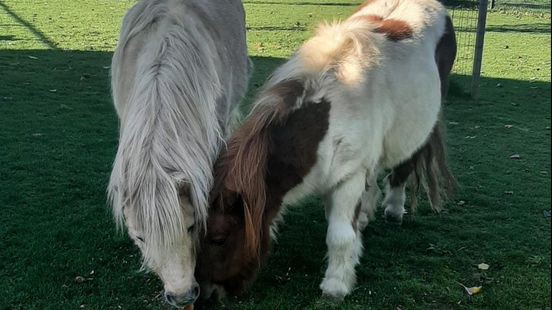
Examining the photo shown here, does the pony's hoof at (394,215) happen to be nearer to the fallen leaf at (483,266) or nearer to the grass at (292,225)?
the grass at (292,225)

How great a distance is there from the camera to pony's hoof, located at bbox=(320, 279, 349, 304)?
2945 millimetres

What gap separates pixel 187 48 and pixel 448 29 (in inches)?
82.8

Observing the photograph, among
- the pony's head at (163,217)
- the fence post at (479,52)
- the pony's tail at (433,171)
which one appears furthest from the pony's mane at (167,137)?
the fence post at (479,52)

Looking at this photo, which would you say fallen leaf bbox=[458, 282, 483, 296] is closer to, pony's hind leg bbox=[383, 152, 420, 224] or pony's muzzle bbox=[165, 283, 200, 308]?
pony's hind leg bbox=[383, 152, 420, 224]

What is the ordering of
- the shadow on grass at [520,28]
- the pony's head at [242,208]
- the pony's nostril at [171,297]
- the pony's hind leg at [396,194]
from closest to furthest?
the pony's nostril at [171,297], the pony's head at [242,208], the pony's hind leg at [396,194], the shadow on grass at [520,28]

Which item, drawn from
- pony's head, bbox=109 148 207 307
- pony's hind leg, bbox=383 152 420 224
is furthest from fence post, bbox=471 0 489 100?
pony's head, bbox=109 148 207 307

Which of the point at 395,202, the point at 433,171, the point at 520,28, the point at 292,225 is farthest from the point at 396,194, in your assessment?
the point at 520,28

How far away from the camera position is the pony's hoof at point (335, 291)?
2945 mm

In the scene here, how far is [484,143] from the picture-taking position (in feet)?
Answer: 18.8

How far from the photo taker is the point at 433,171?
402 cm

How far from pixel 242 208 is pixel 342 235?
2.03 ft

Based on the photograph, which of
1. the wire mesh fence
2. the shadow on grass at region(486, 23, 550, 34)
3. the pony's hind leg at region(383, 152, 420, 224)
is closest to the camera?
the pony's hind leg at region(383, 152, 420, 224)

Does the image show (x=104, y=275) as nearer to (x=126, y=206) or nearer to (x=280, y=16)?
(x=126, y=206)

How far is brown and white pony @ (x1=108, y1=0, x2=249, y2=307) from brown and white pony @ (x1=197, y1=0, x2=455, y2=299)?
6.6 inches
